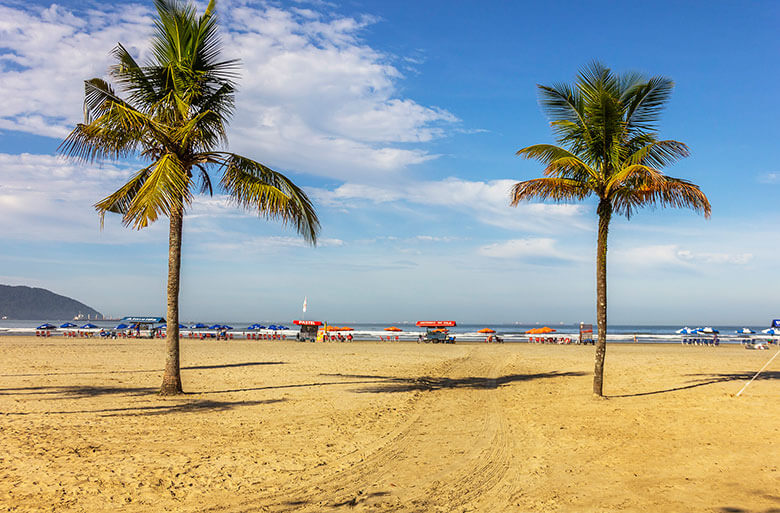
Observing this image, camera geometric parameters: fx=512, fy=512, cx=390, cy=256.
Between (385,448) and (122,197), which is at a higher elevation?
(122,197)

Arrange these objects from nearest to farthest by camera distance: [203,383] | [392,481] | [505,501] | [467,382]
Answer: [505,501]
[392,481]
[203,383]
[467,382]

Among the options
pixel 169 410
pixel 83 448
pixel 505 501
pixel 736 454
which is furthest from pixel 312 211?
pixel 736 454

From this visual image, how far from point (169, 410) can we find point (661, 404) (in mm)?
11032

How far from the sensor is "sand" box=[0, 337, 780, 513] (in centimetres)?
561

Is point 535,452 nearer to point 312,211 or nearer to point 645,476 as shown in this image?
point 645,476

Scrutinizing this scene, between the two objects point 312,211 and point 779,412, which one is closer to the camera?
point 779,412

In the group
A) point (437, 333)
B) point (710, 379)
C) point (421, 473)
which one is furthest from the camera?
point (437, 333)

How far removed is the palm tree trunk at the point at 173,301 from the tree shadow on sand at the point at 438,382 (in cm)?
492

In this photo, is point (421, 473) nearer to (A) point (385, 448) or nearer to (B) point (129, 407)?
(A) point (385, 448)

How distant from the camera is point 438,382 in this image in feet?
56.6

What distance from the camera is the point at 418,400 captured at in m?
13.2

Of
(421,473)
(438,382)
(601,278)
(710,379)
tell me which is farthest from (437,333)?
(421,473)

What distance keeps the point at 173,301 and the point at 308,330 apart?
128 ft

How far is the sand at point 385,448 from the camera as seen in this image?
18.4 ft
